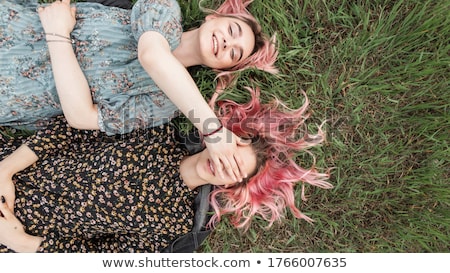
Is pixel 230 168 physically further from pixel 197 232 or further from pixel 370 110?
pixel 370 110

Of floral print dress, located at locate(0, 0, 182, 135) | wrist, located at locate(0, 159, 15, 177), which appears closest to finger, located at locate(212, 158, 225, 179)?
floral print dress, located at locate(0, 0, 182, 135)

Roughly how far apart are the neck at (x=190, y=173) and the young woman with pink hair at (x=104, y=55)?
0.27m

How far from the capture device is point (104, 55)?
228 centimetres

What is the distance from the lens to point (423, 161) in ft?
8.39

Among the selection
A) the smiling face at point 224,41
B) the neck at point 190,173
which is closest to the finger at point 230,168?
the neck at point 190,173

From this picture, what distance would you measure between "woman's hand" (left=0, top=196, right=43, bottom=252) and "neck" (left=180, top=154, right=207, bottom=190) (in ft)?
3.01

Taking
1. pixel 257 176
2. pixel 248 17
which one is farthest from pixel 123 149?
pixel 248 17

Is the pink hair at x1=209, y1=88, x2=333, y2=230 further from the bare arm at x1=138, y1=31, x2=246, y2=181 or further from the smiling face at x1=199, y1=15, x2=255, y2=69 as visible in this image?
the smiling face at x1=199, y1=15, x2=255, y2=69

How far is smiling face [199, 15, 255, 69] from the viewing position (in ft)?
6.82

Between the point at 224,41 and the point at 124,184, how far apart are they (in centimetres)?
96

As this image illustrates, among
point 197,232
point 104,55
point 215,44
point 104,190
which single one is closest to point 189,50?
point 215,44

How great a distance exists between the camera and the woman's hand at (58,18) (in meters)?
2.17
